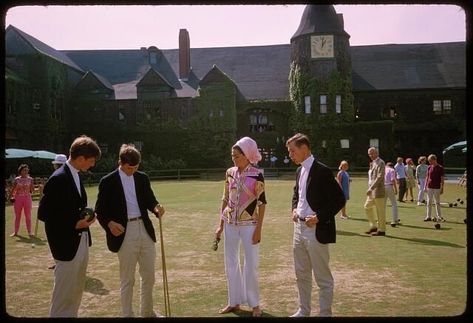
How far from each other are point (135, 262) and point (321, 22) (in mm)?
41835

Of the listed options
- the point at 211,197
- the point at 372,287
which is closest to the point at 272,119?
the point at 211,197

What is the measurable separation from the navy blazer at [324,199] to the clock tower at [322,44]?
40107 millimetres

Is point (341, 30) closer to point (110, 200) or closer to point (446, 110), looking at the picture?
point (446, 110)

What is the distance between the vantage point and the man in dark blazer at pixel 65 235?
180 inches

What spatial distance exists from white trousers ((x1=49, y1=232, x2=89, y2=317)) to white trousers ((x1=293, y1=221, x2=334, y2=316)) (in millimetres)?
2562

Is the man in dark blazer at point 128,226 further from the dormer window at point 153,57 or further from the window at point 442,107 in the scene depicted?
the dormer window at point 153,57

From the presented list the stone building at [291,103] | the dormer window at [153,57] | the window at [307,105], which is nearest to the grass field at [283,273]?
the stone building at [291,103]

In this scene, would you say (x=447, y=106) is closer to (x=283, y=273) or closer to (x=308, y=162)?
(x=283, y=273)

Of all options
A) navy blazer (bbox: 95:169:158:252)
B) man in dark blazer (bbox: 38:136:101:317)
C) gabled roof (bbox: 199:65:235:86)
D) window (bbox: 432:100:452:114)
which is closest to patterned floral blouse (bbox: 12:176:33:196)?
navy blazer (bbox: 95:169:158:252)

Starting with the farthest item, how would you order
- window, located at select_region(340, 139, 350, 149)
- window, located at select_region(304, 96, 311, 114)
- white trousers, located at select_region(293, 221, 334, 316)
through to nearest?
window, located at select_region(304, 96, 311, 114) < window, located at select_region(340, 139, 350, 149) < white trousers, located at select_region(293, 221, 334, 316)

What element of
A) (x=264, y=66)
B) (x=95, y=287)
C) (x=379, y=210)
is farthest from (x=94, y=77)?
(x=95, y=287)

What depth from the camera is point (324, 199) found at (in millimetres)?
5262

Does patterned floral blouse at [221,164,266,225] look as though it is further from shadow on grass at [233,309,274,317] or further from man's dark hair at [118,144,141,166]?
man's dark hair at [118,144,141,166]

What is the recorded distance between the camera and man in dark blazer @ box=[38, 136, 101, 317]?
15.0 feet
